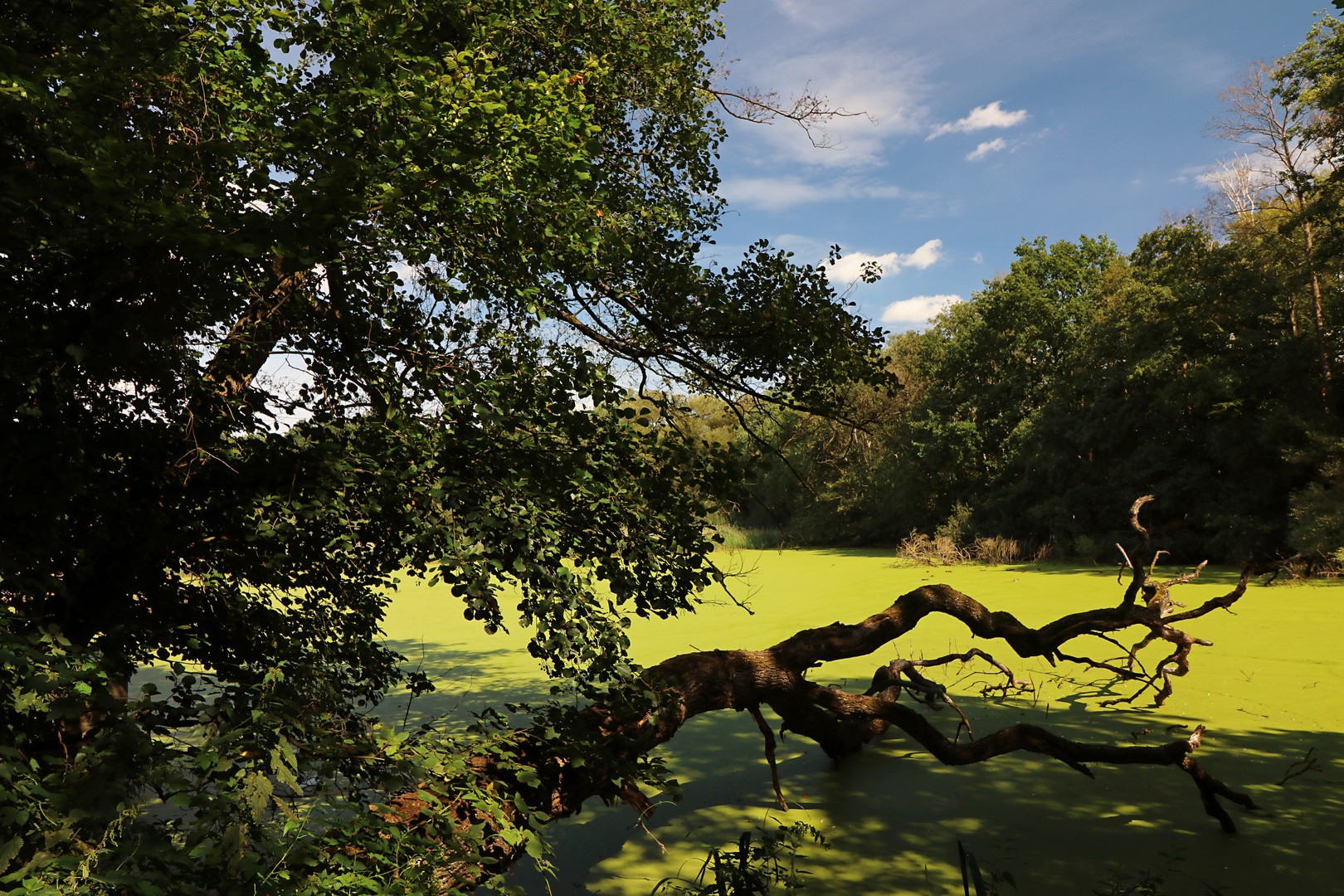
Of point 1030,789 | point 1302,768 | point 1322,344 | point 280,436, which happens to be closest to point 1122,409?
point 1322,344

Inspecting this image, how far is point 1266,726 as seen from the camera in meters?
4.86

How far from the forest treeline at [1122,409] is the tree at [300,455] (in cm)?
335

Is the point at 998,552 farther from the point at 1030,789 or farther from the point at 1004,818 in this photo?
the point at 1004,818

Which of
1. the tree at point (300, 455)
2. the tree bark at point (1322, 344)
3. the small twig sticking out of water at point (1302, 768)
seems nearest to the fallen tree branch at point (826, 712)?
the tree at point (300, 455)

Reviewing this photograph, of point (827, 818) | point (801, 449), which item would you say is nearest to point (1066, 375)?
point (801, 449)

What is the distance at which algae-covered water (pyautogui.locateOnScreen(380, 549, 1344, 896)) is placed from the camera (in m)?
3.33

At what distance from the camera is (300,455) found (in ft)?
8.65

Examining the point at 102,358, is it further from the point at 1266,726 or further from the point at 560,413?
the point at 1266,726

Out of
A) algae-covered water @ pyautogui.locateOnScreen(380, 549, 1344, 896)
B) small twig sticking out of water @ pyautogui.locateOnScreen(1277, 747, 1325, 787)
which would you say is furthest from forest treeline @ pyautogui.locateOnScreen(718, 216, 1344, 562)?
small twig sticking out of water @ pyautogui.locateOnScreen(1277, 747, 1325, 787)

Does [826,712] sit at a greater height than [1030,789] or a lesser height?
greater

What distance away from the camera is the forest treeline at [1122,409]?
11.7 meters

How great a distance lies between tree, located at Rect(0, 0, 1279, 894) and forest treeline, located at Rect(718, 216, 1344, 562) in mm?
3354

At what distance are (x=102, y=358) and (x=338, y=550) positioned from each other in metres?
1.22

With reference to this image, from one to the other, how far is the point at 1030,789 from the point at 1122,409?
1196 centimetres
